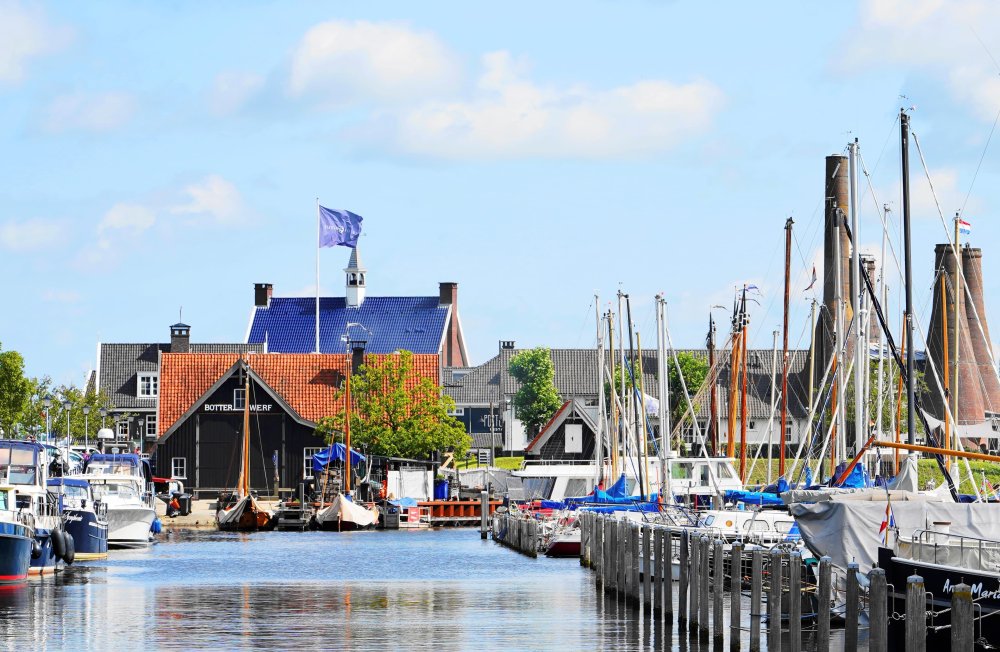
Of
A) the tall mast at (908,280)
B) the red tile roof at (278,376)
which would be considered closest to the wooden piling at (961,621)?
the tall mast at (908,280)

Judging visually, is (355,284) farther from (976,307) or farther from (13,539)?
(13,539)

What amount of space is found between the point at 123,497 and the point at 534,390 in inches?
2695

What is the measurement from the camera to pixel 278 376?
365 ft

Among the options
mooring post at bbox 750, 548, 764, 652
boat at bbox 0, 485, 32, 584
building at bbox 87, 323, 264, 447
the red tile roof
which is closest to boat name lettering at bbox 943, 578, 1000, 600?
mooring post at bbox 750, 548, 764, 652

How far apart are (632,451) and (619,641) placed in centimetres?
4142

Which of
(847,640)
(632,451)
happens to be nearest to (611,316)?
(632,451)

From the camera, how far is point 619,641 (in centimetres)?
2941

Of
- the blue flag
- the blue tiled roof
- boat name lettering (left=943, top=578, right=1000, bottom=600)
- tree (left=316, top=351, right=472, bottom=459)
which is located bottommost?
boat name lettering (left=943, top=578, right=1000, bottom=600)

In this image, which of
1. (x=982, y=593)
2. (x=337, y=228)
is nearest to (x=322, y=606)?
(x=982, y=593)

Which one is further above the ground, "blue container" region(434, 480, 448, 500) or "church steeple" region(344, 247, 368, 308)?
"church steeple" region(344, 247, 368, 308)

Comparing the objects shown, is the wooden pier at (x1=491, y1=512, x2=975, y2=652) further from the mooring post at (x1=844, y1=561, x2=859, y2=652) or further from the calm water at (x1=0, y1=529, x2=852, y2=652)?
the calm water at (x1=0, y1=529, x2=852, y2=652)

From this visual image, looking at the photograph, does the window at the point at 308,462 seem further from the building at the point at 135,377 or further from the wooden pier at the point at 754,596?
the wooden pier at the point at 754,596

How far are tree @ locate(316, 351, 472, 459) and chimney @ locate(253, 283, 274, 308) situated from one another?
41.0 metres

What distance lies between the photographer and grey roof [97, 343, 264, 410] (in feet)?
411
